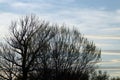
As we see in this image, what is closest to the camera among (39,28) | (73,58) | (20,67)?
(20,67)

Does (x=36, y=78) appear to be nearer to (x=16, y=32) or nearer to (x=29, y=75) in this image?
(x=29, y=75)

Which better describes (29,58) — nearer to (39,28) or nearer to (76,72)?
(39,28)

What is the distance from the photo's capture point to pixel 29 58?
47062mm

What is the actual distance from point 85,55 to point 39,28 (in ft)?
30.4

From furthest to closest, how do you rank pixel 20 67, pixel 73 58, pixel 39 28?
1. pixel 73 58
2. pixel 39 28
3. pixel 20 67

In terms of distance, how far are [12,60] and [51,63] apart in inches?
306

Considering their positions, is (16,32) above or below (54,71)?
above

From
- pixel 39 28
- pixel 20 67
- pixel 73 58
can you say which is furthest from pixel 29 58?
pixel 73 58

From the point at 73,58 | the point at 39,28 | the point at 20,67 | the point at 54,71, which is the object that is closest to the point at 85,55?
the point at 73,58

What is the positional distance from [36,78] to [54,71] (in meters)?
5.95

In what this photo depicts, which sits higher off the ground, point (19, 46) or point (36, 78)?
point (19, 46)

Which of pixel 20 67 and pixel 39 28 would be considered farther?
pixel 39 28

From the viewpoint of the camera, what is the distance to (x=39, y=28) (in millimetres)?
50781

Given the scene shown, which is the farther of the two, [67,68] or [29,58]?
[67,68]
